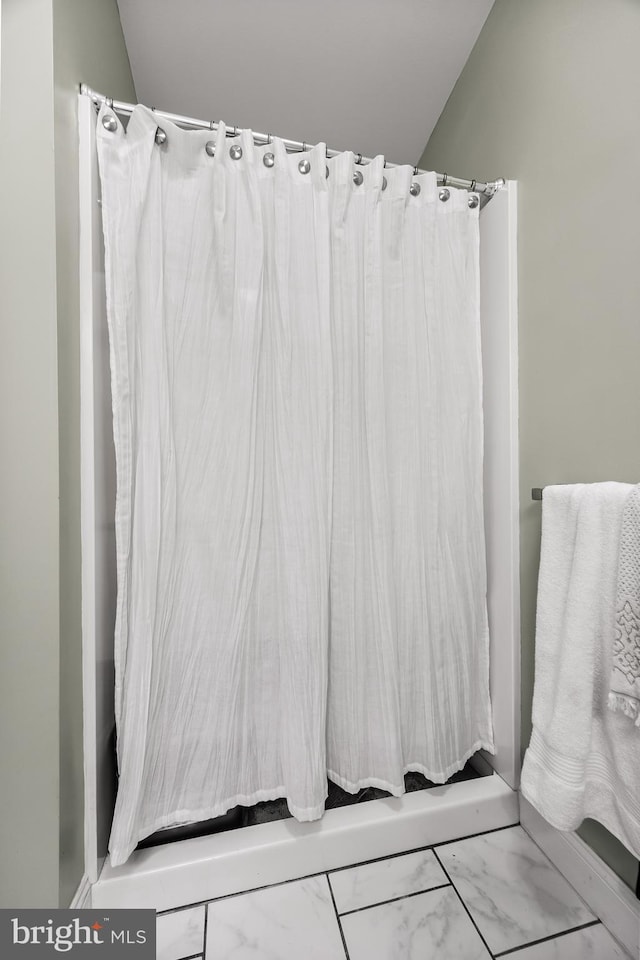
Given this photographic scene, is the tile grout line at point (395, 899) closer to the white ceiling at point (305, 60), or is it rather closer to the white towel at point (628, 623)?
the white towel at point (628, 623)

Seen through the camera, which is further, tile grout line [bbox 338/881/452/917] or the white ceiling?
the white ceiling

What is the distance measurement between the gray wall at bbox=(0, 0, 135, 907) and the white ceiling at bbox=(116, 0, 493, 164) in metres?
0.42

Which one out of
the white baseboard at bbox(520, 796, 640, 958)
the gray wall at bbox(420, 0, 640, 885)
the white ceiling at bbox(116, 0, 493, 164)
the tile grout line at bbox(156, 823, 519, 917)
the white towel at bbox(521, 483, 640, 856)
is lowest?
the tile grout line at bbox(156, 823, 519, 917)

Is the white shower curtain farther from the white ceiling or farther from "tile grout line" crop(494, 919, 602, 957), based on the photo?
the white ceiling

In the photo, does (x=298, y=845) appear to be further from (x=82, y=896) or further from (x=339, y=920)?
(x=82, y=896)

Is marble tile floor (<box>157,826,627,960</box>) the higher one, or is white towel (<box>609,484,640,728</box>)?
white towel (<box>609,484,640,728</box>)

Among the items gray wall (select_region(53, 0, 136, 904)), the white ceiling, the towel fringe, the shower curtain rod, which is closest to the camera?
the towel fringe

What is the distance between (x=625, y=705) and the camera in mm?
683

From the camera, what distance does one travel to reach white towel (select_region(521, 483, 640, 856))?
724 millimetres

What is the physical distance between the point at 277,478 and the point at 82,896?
0.95 meters

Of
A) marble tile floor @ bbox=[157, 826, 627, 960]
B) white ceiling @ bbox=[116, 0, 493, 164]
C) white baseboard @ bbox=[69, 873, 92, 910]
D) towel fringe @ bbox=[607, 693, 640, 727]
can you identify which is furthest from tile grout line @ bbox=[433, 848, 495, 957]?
white ceiling @ bbox=[116, 0, 493, 164]

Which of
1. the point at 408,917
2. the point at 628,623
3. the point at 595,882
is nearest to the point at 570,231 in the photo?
the point at 628,623

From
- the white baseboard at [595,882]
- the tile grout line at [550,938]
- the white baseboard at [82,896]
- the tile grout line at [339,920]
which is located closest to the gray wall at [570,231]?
the white baseboard at [595,882]

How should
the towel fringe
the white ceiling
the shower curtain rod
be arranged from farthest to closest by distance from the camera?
the white ceiling, the shower curtain rod, the towel fringe
